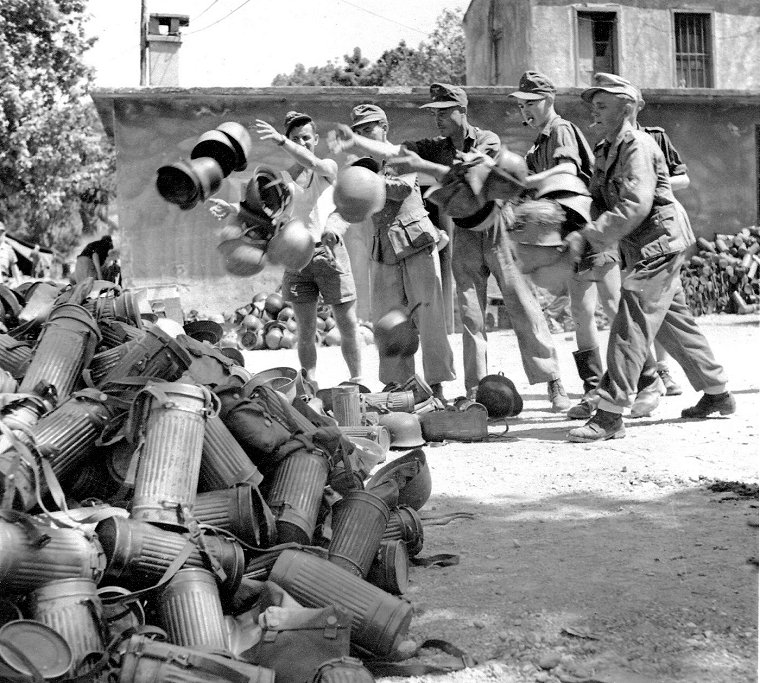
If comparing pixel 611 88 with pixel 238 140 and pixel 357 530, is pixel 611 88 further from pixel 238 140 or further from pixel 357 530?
pixel 357 530

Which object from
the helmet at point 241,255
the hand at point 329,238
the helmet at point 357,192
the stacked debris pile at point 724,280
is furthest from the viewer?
the stacked debris pile at point 724,280

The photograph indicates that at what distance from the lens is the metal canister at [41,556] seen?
296cm

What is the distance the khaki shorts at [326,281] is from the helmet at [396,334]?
438 mm

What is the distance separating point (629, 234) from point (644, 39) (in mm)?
17901

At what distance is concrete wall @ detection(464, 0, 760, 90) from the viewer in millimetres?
22672

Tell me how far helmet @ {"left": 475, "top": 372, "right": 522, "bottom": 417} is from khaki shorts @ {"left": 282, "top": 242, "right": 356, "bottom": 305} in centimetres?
135

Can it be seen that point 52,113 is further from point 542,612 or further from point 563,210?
point 542,612

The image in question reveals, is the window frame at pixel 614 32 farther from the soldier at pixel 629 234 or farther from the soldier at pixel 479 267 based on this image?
the soldier at pixel 629 234

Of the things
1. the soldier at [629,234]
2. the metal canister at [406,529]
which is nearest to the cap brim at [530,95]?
the soldier at [629,234]

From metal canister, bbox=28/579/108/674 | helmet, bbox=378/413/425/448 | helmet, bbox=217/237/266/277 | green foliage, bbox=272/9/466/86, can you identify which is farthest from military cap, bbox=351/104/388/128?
green foliage, bbox=272/9/466/86

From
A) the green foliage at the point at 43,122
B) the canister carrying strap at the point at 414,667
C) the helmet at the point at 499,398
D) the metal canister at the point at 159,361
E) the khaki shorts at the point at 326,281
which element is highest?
the green foliage at the point at 43,122

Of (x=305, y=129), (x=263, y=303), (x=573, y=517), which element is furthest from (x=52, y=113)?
(x=573, y=517)

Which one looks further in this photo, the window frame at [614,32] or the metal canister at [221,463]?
the window frame at [614,32]

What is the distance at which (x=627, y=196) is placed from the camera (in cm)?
634
